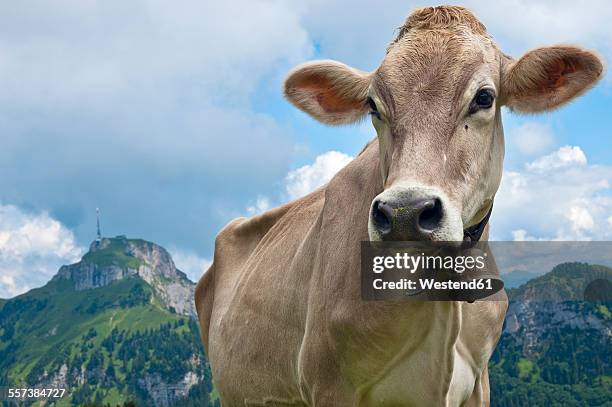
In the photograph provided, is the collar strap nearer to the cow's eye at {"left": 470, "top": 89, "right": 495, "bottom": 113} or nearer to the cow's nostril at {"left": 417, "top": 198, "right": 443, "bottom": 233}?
the cow's eye at {"left": 470, "top": 89, "right": 495, "bottom": 113}

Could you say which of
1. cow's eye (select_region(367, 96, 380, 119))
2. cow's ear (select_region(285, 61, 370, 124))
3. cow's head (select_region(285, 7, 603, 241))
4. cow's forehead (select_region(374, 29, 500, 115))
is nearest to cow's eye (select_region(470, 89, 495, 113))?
cow's head (select_region(285, 7, 603, 241))

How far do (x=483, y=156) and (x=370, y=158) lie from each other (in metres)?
1.58

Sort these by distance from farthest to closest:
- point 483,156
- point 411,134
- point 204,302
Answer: point 204,302 → point 483,156 → point 411,134

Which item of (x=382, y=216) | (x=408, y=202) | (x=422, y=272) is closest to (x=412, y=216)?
(x=408, y=202)

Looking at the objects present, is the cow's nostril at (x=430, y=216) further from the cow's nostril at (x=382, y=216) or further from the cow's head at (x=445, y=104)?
the cow's nostril at (x=382, y=216)

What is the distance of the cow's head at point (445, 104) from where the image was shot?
534cm

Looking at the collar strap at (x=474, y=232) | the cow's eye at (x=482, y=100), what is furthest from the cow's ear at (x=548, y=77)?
the collar strap at (x=474, y=232)

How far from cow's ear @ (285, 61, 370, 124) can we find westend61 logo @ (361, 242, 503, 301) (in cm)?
156

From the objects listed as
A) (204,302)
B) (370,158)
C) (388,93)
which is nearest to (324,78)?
(370,158)

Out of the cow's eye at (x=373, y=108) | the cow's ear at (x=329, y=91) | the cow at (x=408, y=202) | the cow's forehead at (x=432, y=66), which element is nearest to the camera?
the cow at (x=408, y=202)

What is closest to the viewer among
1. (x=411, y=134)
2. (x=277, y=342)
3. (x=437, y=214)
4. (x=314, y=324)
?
(x=437, y=214)

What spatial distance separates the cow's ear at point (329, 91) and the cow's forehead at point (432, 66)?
741 millimetres

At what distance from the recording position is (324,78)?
291 inches

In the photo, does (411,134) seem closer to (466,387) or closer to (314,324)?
(314,324)
